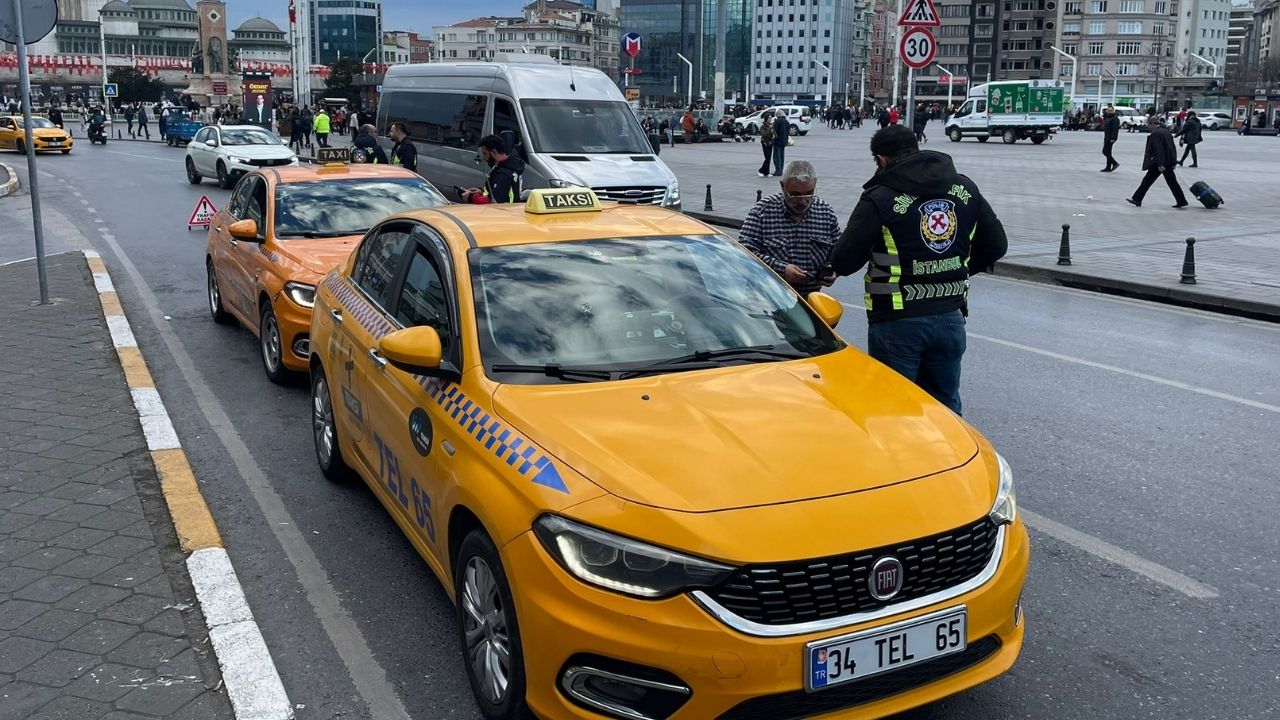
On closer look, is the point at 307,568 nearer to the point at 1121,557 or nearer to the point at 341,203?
the point at 1121,557

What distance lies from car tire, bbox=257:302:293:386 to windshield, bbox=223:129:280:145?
2094cm

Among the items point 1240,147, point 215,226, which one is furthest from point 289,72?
point 215,226

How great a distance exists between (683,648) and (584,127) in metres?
15.4

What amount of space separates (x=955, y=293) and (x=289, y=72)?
163020 mm

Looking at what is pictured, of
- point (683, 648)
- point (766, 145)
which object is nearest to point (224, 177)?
point (766, 145)

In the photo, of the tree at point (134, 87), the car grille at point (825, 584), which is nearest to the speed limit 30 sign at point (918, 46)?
the car grille at point (825, 584)

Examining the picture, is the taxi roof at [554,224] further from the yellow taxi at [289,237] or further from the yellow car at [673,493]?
the yellow taxi at [289,237]

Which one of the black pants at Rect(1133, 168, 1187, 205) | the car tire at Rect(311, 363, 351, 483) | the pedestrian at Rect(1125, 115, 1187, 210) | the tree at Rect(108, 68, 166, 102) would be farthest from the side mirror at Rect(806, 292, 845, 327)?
the tree at Rect(108, 68, 166, 102)

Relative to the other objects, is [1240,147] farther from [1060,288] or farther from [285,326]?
[285,326]

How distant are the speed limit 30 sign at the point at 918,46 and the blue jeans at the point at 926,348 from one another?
8.80 metres

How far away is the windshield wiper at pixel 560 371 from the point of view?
4.01m

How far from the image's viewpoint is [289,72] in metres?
155

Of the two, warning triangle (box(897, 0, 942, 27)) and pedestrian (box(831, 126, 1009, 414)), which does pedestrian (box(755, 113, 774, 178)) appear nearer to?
warning triangle (box(897, 0, 942, 27))

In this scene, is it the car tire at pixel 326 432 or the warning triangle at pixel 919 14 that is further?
the warning triangle at pixel 919 14
